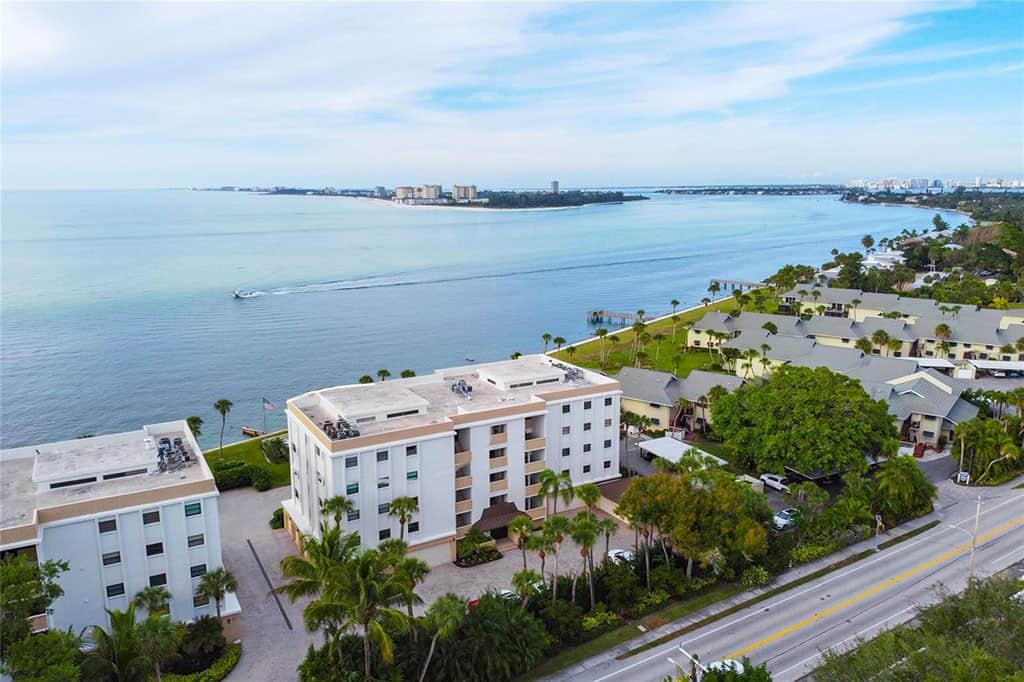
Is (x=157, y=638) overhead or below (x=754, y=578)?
overhead

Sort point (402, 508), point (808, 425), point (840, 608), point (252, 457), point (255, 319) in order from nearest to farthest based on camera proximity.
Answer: point (840, 608) → point (402, 508) → point (808, 425) → point (252, 457) → point (255, 319)

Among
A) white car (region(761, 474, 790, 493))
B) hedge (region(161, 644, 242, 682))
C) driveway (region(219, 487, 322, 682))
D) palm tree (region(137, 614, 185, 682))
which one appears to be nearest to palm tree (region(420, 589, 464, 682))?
driveway (region(219, 487, 322, 682))

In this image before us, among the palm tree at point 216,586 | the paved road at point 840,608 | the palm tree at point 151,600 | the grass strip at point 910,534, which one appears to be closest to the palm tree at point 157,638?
the palm tree at point 151,600

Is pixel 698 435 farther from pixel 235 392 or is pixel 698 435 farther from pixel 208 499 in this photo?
pixel 235 392

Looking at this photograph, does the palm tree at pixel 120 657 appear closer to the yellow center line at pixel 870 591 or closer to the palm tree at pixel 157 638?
the palm tree at pixel 157 638

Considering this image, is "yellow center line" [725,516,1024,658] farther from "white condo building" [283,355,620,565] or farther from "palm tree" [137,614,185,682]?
"palm tree" [137,614,185,682]

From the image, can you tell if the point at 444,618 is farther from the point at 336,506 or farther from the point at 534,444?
the point at 534,444

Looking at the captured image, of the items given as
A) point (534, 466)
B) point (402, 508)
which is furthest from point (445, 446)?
point (534, 466)
